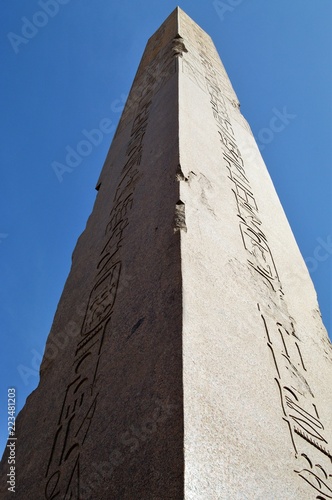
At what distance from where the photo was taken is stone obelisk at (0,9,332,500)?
128 centimetres

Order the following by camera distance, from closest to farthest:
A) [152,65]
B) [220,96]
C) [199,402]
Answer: [199,402] < [220,96] < [152,65]

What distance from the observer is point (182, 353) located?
140 cm

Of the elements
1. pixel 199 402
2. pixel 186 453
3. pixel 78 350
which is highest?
pixel 78 350

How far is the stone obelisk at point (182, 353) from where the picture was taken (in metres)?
1.28

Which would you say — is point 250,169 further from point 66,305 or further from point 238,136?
point 66,305

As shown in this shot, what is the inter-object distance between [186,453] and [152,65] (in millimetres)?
4328

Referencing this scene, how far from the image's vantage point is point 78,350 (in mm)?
2027

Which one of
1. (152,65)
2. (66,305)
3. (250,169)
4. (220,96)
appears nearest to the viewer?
(66,305)

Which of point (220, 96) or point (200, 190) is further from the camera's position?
point (220, 96)

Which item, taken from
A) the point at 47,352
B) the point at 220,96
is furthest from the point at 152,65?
the point at 47,352

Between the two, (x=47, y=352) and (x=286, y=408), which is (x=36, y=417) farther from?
(x=286, y=408)

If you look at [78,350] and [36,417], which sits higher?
[78,350]

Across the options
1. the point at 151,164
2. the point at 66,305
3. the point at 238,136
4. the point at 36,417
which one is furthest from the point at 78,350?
the point at 238,136

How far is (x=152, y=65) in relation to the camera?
4879mm
